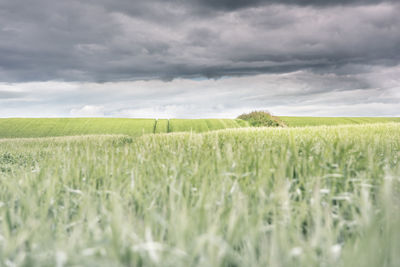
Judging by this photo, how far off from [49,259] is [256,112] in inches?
1401

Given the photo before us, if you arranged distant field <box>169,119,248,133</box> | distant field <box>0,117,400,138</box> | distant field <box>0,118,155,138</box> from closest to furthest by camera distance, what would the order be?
1. distant field <box>169,119,248,133</box>
2. distant field <box>0,117,400,138</box>
3. distant field <box>0,118,155,138</box>

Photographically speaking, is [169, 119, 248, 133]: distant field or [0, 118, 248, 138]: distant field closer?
[169, 119, 248, 133]: distant field

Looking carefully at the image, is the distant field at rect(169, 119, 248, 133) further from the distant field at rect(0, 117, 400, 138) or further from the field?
the field

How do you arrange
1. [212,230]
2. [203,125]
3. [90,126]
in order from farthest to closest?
[90,126], [203,125], [212,230]

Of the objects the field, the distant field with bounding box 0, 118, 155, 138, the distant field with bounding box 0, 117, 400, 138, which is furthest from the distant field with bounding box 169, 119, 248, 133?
the field

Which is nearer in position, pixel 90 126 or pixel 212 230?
pixel 212 230

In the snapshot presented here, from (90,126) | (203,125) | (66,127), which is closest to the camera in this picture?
(203,125)

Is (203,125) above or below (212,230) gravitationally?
above

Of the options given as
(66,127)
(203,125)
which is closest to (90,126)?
(66,127)

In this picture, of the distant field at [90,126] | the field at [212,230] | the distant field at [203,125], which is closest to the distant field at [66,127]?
the distant field at [90,126]

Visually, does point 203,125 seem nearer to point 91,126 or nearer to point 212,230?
point 91,126

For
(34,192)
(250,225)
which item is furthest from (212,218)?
(34,192)

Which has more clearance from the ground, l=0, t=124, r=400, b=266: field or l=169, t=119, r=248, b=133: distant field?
l=169, t=119, r=248, b=133: distant field

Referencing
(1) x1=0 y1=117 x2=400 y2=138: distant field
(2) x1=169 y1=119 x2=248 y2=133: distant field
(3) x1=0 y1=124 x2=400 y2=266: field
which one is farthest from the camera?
(1) x1=0 y1=117 x2=400 y2=138: distant field
